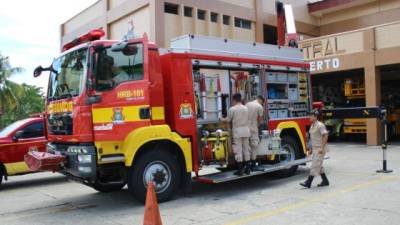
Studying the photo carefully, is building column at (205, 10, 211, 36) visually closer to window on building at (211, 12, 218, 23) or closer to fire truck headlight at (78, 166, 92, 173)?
window on building at (211, 12, 218, 23)

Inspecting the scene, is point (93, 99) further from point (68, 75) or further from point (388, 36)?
point (388, 36)

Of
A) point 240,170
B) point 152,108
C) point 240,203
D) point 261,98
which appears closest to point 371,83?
point 261,98

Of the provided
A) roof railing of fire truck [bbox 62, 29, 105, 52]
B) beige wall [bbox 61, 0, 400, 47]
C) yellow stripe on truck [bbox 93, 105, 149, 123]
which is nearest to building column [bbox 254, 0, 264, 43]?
beige wall [bbox 61, 0, 400, 47]

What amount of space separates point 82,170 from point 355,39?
16.0 meters

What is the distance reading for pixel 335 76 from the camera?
24141 millimetres

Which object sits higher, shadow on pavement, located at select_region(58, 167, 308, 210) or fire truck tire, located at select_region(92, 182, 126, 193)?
fire truck tire, located at select_region(92, 182, 126, 193)

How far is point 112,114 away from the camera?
25.8 feet

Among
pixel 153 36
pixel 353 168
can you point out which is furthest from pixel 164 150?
pixel 153 36

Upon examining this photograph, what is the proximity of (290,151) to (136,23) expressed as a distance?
1664cm

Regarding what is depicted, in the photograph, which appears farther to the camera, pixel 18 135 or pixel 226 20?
pixel 226 20

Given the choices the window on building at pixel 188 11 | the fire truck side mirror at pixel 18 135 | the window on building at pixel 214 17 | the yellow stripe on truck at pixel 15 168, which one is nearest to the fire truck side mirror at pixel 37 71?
the fire truck side mirror at pixel 18 135

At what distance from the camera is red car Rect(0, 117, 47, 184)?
11172 mm

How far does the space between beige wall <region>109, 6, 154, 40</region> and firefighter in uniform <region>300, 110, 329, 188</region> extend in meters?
15.9

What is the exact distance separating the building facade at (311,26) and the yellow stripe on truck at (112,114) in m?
14.3
